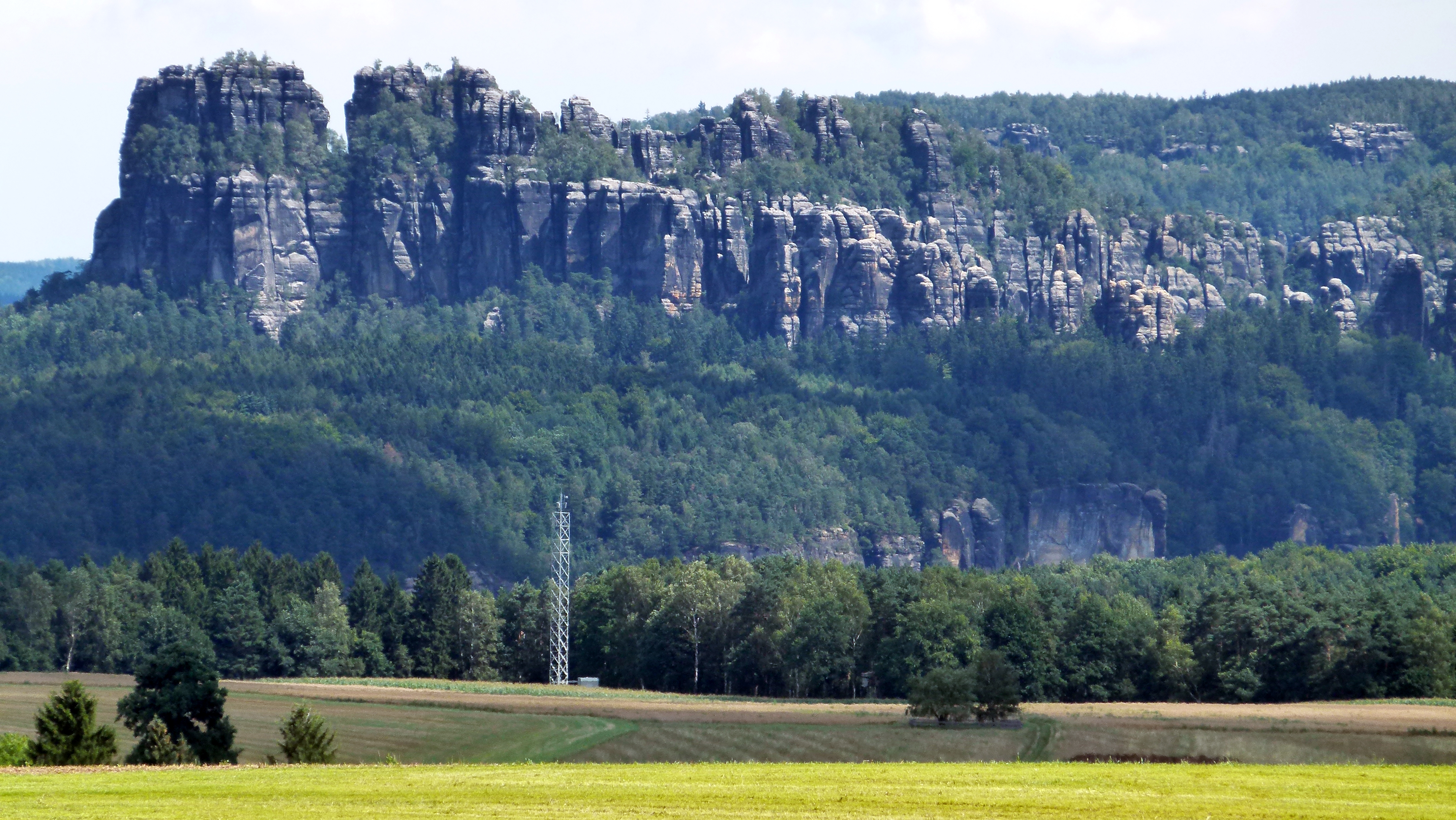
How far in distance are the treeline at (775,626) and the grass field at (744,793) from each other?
4477cm

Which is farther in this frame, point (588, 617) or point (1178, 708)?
point (588, 617)

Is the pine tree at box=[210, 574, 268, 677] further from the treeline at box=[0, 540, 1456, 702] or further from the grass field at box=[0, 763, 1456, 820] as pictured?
the grass field at box=[0, 763, 1456, 820]

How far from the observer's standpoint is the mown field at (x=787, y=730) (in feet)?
309

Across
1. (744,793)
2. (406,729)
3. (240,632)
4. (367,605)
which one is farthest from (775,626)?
(744,793)

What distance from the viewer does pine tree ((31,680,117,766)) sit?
242 ft

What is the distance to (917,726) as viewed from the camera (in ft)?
344

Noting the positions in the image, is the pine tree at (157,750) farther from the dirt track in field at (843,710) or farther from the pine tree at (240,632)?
the pine tree at (240,632)

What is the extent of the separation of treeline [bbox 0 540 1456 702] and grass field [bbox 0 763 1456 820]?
147 ft

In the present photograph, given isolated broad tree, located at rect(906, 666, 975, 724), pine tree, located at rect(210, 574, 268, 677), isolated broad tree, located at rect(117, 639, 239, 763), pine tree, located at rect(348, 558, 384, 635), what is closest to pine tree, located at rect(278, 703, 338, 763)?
isolated broad tree, located at rect(117, 639, 239, 763)

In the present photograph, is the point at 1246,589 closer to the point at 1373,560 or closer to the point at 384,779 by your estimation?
the point at 1373,560

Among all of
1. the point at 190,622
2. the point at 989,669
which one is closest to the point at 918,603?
the point at 989,669

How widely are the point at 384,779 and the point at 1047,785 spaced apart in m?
17.9

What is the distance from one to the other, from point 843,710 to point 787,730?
539 inches

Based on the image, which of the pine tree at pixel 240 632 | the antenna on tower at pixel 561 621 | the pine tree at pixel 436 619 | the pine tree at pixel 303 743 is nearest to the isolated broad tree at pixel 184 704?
the pine tree at pixel 303 743
